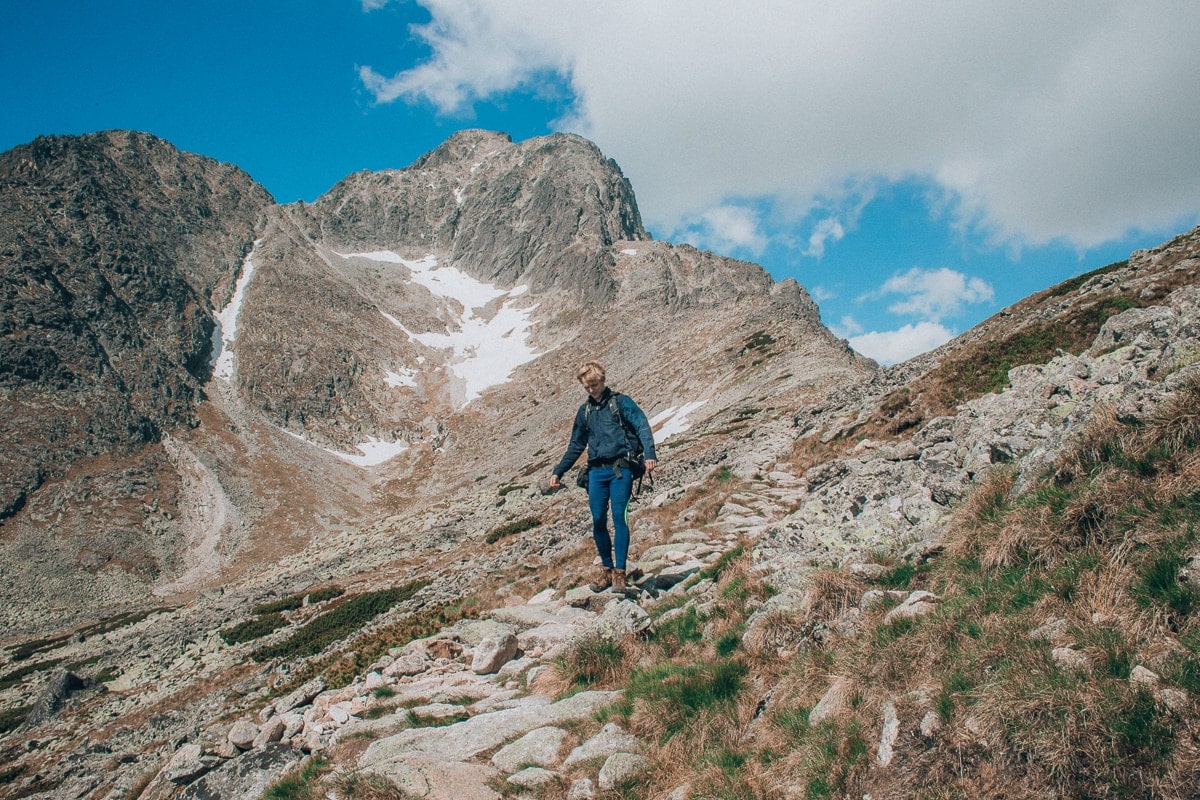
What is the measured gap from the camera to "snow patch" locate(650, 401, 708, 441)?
51.4 metres

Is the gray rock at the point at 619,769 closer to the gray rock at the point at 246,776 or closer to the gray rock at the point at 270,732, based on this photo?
the gray rock at the point at 246,776

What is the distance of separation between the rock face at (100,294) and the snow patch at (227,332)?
212cm

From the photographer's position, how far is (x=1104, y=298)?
21.9 metres

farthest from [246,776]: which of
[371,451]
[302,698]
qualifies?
[371,451]

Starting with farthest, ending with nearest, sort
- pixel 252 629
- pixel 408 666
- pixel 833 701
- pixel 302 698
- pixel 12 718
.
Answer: pixel 252 629 → pixel 12 718 → pixel 302 698 → pixel 408 666 → pixel 833 701

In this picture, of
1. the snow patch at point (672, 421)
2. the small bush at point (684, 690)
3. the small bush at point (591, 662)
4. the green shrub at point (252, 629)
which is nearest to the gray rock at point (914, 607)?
the small bush at point (684, 690)

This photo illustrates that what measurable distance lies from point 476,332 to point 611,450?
5839 inches

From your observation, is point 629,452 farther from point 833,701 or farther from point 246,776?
point 246,776

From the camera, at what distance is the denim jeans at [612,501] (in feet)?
32.4

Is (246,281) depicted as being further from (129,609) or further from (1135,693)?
(1135,693)

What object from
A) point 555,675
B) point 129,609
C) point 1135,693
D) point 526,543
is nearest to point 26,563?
point 129,609

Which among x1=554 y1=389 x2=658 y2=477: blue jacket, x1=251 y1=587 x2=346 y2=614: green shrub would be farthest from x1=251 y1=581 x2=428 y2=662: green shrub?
x1=554 y1=389 x2=658 y2=477: blue jacket

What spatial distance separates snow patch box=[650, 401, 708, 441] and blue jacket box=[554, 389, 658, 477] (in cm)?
3906

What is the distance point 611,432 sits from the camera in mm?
9914
